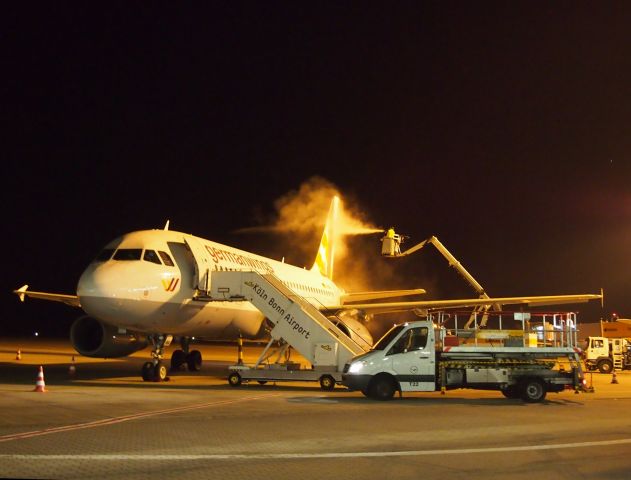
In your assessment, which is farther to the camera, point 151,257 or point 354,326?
point 354,326

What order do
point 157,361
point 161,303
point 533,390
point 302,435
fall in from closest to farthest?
point 302,435
point 533,390
point 161,303
point 157,361

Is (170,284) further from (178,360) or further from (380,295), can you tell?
(380,295)

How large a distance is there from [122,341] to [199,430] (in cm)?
1195

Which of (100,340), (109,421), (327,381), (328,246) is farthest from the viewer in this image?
(328,246)

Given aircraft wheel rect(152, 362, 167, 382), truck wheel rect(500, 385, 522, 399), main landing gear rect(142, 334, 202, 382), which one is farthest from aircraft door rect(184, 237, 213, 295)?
truck wheel rect(500, 385, 522, 399)

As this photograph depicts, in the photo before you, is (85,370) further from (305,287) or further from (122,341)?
(305,287)

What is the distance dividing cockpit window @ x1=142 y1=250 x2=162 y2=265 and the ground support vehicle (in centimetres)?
158

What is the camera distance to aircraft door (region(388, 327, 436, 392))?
14984 mm

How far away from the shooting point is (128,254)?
18844 millimetres

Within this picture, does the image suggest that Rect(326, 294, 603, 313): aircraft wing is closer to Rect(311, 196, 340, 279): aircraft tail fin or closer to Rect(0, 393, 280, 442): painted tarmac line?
Rect(0, 393, 280, 442): painted tarmac line

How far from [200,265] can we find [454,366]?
8.01m

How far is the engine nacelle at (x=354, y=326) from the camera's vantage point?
21.1 metres

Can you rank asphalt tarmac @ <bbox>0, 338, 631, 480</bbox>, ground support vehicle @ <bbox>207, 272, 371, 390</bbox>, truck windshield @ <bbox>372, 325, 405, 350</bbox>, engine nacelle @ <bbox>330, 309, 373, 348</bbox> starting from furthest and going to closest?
engine nacelle @ <bbox>330, 309, 373, 348</bbox>, ground support vehicle @ <bbox>207, 272, 371, 390</bbox>, truck windshield @ <bbox>372, 325, 405, 350</bbox>, asphalt tarmac @ <bbox>0, 338, 631, 480</bbox>

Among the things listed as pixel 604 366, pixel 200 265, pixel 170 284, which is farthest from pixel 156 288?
pixel 604 366
